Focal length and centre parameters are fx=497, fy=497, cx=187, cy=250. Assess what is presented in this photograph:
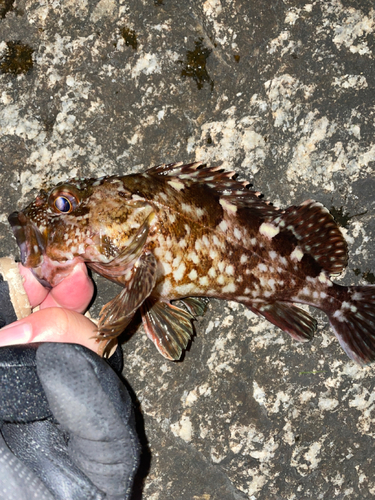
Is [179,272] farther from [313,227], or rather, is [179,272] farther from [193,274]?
[313,227]

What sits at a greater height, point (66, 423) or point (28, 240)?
point (28, 240)

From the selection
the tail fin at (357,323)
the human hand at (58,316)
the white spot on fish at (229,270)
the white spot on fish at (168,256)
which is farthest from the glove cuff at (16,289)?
the tail fin at (357,323)

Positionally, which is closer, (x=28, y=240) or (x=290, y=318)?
(x=28, y=240)

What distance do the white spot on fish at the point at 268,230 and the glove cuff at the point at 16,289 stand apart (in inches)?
57.4

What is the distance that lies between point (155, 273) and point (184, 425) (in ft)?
4.10

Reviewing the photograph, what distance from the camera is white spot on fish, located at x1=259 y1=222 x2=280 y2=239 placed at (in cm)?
307

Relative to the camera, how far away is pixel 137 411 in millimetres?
3420

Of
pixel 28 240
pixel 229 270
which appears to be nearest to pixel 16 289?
pixel 28 240

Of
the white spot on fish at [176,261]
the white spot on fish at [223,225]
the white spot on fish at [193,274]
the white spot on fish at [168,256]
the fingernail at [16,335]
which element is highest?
the white spot on fish at [223,225]

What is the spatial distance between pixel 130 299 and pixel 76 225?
1.69 feet

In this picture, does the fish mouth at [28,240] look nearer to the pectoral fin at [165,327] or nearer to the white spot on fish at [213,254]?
the pectoral fin at [165,327]

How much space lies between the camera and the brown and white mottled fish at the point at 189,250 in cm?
280

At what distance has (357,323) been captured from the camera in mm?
3230

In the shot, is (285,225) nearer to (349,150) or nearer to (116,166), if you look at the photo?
(349,150)
